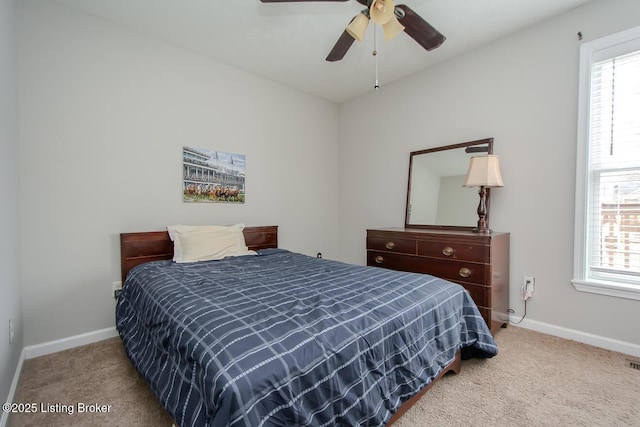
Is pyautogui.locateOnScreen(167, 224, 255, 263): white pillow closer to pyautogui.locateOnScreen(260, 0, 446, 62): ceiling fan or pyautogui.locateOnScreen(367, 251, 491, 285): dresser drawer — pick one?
pyautogui.locateOnScreen(367, 251, 491, 285): dresser drawer

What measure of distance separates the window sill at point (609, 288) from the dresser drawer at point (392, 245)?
1.24 metres

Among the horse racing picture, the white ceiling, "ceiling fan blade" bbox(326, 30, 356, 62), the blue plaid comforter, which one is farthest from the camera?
the horse racing picture

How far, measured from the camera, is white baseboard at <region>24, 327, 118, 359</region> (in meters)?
2.04

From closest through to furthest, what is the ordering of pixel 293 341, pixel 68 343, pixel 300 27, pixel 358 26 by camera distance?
pixel 293 341
pixel 358 26
pixel 68 343
pixel 300 27

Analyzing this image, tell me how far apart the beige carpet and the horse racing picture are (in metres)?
1.49

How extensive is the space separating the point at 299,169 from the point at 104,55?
2.19 metres

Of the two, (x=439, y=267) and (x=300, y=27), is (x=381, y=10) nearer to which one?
(x=300, y=27)

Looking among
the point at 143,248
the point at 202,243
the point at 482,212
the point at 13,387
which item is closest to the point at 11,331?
the point at 13,387

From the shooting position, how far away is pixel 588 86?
2168 mm

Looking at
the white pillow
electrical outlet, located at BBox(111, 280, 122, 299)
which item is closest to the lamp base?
the white pillow

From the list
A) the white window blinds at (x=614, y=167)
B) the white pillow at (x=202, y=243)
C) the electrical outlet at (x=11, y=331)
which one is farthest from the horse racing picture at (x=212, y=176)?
the white window blinds at (x=614, y=167)

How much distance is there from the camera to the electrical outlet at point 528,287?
2439mm

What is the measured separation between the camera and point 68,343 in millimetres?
2186

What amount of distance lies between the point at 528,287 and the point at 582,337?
47 cm
